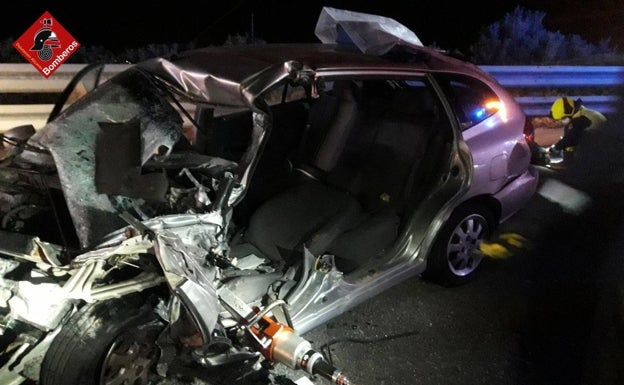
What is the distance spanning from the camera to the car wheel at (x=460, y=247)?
3643 millimetres

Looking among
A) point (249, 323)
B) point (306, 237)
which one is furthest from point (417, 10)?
point (249, 323)

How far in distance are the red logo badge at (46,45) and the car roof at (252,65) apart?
3.94 meters

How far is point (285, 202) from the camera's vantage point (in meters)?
4.00

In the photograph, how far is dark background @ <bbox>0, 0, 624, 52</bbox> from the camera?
13031 millimetres

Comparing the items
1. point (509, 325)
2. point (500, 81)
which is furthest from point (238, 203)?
point (500, 81)

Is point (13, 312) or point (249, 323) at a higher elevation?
point (13, 312)

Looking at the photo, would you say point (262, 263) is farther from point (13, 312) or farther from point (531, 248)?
point (531, 248)

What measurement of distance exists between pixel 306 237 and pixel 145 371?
4.62 feet

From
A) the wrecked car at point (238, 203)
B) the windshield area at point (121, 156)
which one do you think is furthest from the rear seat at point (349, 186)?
the windshield area at point (121, 156)

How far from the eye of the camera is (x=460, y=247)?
3.77 m

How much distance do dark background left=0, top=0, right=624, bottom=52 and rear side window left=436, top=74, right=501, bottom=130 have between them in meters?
8.66

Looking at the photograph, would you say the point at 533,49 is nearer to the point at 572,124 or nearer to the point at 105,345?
the point at 572,124

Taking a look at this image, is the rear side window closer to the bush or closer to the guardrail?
the guardrail

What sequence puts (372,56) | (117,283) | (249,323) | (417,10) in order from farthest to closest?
(417,10) < (372,56) < (249,323) < (117,283)
